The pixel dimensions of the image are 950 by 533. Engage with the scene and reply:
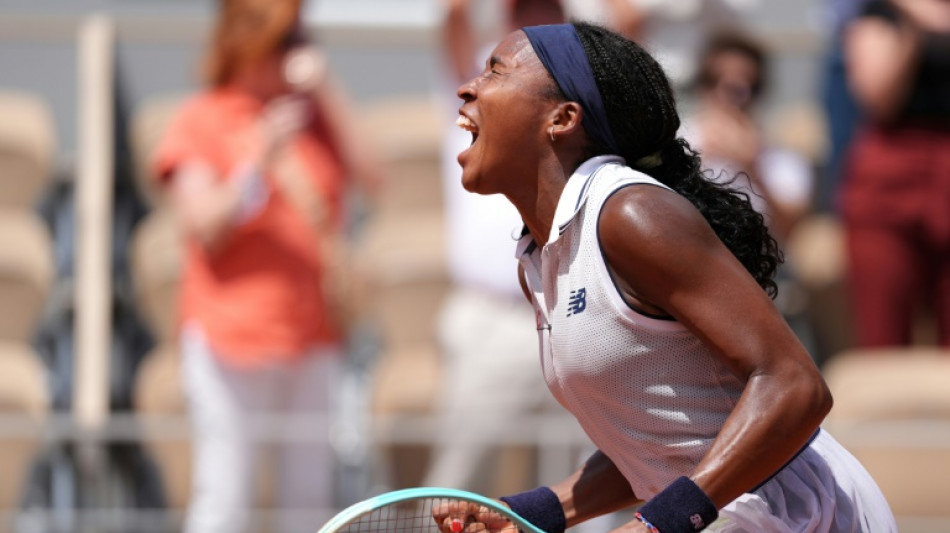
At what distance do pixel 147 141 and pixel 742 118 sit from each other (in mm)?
2537

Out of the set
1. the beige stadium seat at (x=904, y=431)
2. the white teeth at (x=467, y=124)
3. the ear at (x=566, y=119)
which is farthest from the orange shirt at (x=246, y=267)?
the ear at (x=566, y=119)

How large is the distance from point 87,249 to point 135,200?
56cm

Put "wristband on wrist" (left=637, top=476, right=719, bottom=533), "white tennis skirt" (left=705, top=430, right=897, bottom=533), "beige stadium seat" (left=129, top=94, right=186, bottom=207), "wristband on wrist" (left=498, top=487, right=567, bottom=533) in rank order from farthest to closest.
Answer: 1. "beige stadium seat" (left=129, top=94, right=186, bottom=207)
2. "wristband on wrist" (left=498, top=487, right=567, bottom=533)
3. "white tennis skirt" (left=705, top=430, right=897, bottom=533)
4. "wristband on wrist" (left=637, top=476, right=719, bottom=533)

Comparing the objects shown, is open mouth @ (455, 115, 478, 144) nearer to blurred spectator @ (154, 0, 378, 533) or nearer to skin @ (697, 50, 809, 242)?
blurred spectator @ (154, 0, 378, 533)

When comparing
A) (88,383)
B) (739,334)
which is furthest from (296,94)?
(739,334)

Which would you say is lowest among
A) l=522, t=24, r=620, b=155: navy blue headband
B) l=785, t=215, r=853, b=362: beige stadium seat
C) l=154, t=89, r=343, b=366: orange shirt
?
l=785, t=215, r=853, b=362: beige stadium seat

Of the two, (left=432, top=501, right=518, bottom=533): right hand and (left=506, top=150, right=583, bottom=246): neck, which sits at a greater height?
(left=506, top=150, right=583, bottom=246): neck

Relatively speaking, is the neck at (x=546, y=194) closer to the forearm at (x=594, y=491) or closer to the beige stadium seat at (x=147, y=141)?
the forearm at (x=594, y=491)

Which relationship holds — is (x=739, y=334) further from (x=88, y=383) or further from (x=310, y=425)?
(x=88, y=383)

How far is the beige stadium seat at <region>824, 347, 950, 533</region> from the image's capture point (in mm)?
5461

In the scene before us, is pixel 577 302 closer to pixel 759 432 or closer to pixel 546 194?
pixel 546 194

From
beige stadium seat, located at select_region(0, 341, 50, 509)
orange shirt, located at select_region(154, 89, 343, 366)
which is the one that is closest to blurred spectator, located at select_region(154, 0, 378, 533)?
orange shirt, located at select_region(154, 89, 343, 366)

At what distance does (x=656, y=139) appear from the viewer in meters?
2.67

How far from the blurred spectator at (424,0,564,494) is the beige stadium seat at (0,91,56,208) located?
197 cm
